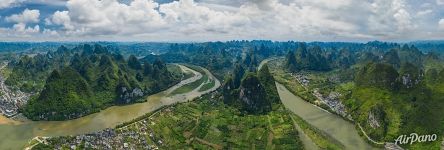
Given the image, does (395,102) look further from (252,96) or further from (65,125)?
(65,125)

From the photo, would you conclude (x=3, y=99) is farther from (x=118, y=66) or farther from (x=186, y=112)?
(x=186, y=112)

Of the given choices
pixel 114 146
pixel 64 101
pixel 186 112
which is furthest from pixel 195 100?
pixel 114 146

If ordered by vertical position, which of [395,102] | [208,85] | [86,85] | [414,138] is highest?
[395,102]

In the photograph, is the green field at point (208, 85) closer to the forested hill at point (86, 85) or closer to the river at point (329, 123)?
the forested hill at point (86, 85)

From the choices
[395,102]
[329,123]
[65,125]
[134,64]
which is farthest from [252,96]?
[134,64]

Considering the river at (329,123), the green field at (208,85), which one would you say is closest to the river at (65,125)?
the green field at (208,85)

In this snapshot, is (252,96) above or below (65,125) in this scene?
above
